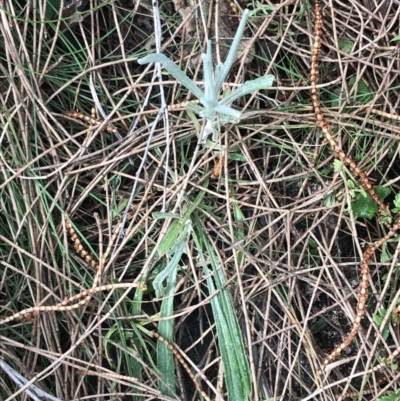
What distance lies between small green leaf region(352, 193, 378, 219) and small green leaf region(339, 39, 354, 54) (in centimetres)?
35

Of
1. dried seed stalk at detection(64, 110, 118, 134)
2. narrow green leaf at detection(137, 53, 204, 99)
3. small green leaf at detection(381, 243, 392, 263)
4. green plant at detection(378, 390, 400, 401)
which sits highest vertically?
narrow green leaf at detection(137, 53, 204, 99)

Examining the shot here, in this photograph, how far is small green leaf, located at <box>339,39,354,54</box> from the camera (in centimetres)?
128

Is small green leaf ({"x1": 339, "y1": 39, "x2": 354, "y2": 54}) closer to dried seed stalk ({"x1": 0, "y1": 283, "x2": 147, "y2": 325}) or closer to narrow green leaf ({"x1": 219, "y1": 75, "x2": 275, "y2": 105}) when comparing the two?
narrow green leaf ({"x1": 219, "y1": 75, "x2": 275, "y2": 105})

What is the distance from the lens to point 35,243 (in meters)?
1.26

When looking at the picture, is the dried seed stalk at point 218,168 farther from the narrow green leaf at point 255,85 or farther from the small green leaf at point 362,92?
the small green leaf at point 362,92

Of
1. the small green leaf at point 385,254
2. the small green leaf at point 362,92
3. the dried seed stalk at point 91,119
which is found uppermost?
the dried seed stalk at point 91,119

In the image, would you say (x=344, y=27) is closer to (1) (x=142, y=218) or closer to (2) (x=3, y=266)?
(1) (x=142, y=218)

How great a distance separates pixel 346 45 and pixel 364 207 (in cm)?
40

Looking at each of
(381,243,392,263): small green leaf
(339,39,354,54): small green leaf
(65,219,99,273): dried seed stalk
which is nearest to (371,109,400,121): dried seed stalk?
(339,39,354,54): small green leaf

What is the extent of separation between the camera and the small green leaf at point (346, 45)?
1.28 meters

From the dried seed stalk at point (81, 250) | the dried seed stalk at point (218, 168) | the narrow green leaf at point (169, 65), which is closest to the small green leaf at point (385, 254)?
the dried seed stalk at point (218, 168)

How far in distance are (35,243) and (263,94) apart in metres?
0.65

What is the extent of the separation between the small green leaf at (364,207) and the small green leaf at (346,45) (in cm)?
35

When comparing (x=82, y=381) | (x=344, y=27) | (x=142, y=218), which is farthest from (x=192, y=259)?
(x=344, y=27)
